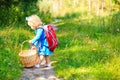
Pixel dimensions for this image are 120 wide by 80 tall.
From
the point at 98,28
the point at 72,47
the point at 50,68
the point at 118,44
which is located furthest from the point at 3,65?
the point at 98,28

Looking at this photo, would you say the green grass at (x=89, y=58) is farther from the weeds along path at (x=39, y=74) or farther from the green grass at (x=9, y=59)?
the green grass at (x=9, y=59)

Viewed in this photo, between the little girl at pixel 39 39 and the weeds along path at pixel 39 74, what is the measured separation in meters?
0.26

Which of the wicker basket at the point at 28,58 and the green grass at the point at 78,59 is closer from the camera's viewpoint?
the green grass at the point at 78,59

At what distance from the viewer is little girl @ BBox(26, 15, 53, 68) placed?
8.66 m

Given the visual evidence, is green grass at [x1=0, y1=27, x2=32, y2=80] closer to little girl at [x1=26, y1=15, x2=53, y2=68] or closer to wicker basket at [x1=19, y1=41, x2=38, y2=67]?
wicker basket at [x1=19, y1=41, x2=38, y2=67]

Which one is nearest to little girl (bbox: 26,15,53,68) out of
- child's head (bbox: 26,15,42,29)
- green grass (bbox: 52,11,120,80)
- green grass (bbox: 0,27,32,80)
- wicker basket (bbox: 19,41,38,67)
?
child's head (bbox: 26,15,42,29)

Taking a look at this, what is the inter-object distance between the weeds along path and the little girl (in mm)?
256

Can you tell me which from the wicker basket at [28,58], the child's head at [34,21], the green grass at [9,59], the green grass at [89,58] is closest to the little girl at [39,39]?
the child's head at [34,21]

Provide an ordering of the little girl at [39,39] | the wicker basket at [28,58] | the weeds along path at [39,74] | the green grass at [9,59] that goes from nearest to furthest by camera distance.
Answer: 1. the green grass at [9,59]
2. the weeds along path at [39,74]
3. the wicker basket at [28,58]
4. the little girl at [39,39]

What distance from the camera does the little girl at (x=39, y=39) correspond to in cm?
866

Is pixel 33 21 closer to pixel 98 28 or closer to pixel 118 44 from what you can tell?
pixel 118 44

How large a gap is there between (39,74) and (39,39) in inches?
41.8

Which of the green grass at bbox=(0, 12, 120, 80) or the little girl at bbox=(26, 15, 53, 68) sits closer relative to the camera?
→ the green grass at bbox=(0, 12, 120, 80)

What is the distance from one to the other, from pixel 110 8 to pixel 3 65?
98.9 feet
